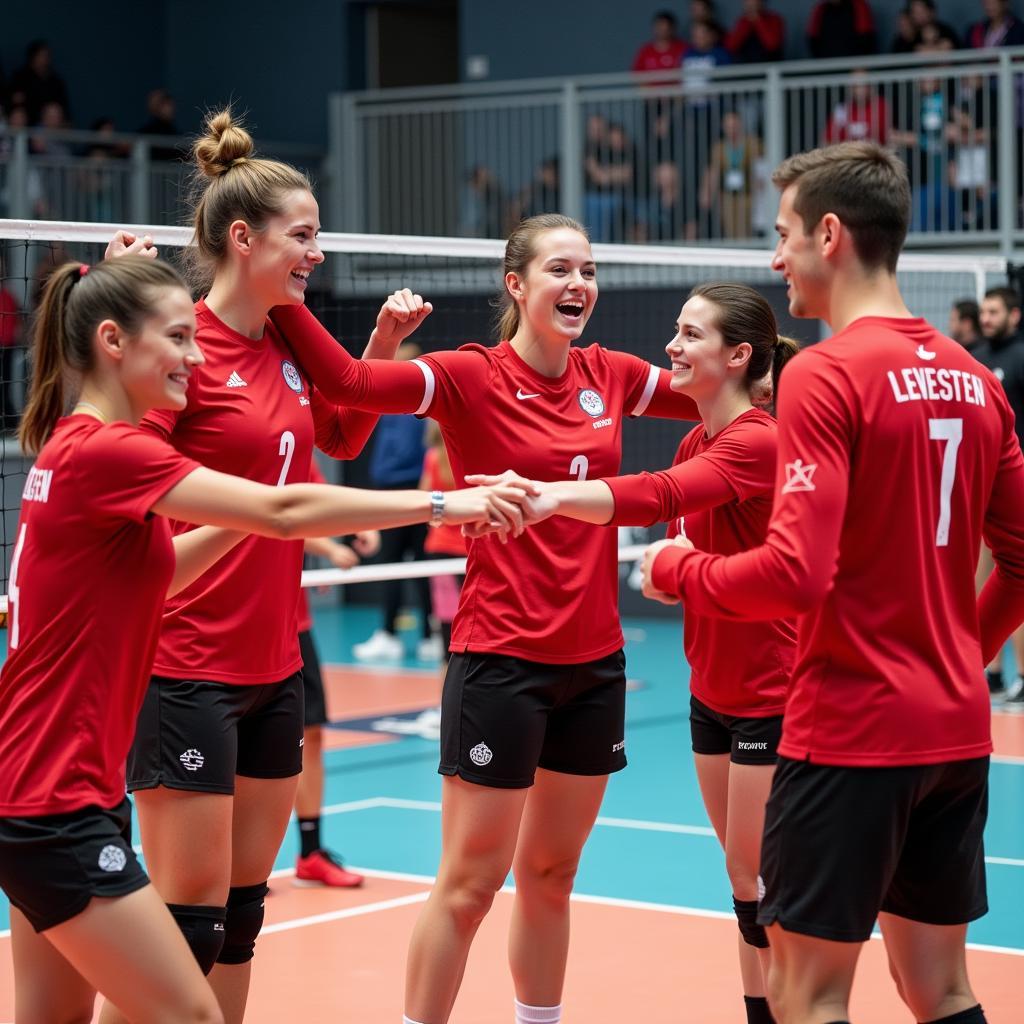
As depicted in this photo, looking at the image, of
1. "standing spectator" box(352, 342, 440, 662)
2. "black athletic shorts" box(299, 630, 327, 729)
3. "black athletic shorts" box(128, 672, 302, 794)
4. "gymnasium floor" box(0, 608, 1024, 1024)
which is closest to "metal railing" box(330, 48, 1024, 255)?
"standing spectator" box(352, 342, 440, 662)

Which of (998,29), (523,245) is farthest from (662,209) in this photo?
(523,245)

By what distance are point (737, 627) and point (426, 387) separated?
99 centimetres

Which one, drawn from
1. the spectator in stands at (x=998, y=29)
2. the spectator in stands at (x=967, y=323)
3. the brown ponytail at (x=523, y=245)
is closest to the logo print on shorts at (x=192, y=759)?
the brown ponytail at (x=523, y=245)

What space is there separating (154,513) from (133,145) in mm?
15462

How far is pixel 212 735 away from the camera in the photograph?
3992 millimetres

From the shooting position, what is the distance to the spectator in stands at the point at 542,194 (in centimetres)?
1642

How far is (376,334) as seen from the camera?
4.63 m

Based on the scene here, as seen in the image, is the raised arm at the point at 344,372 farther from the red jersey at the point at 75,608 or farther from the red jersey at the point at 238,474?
the red jersey at the point at 75,608

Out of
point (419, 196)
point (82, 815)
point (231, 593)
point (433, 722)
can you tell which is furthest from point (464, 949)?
point (419, 196)

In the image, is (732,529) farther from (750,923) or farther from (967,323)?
(967,323)

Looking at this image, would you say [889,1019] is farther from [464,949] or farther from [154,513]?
[154,513]

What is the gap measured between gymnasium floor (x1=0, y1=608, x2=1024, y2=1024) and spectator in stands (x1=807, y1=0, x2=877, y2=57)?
7.78 meters

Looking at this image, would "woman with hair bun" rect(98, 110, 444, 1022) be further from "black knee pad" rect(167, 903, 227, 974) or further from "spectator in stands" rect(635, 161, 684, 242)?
"spectator in stands" rect(635, 161, 684, 242)

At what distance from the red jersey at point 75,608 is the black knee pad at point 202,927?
688 mm
